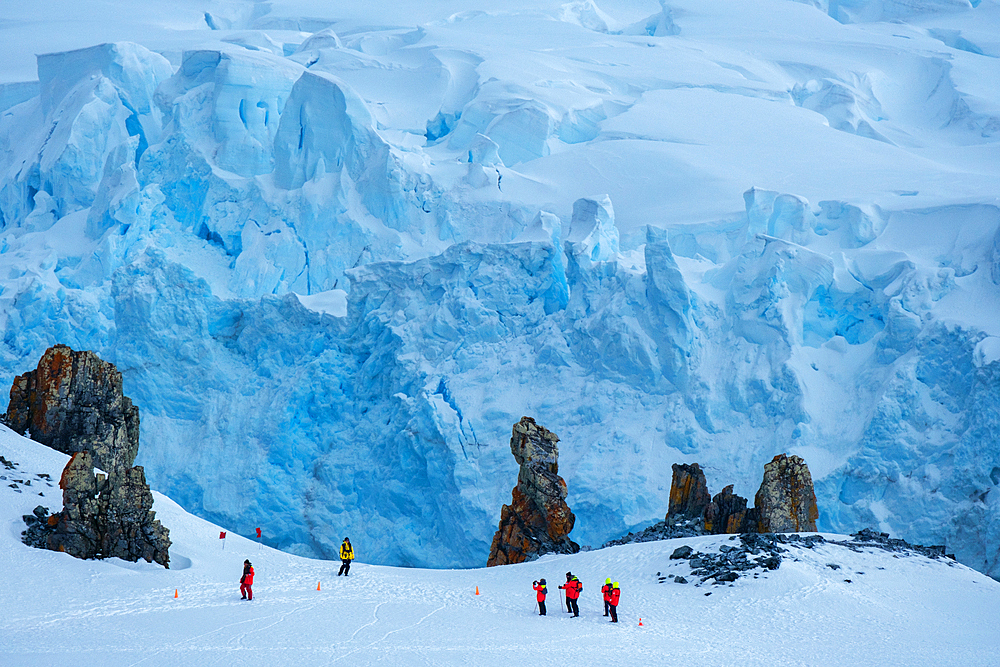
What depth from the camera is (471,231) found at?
82.0 ft

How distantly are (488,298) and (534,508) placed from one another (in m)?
6.45

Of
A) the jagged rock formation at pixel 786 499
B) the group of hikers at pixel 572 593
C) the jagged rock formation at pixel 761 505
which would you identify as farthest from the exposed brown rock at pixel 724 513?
the group of hikers at pixel 572 593

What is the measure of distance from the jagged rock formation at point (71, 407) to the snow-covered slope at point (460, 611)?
1407 mm

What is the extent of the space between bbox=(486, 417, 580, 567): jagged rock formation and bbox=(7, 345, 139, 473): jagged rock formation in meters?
6.86

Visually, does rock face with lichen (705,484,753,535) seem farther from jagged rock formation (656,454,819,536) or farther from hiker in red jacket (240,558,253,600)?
hiker in red jacket (240,558,253,600)

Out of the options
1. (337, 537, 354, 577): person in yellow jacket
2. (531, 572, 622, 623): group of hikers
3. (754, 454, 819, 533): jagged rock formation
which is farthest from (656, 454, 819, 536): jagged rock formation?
(337, 537, 354, 577): person in yellow jacket

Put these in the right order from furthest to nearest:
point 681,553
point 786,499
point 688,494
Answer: point 688,494 < point 786,499 < point 681,553

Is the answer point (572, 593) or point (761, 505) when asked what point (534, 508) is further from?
point (572, 593)

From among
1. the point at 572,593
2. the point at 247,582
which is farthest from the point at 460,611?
the point at 247,582

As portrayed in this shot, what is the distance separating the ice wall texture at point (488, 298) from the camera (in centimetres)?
2017

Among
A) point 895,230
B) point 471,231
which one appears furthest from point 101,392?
point 895,230

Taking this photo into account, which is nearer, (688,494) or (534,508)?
(534,508)

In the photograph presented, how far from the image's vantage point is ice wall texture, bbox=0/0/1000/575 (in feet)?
66.2

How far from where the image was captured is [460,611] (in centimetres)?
1202
